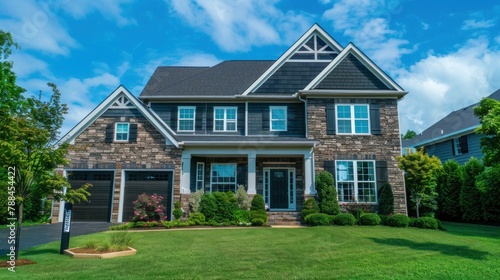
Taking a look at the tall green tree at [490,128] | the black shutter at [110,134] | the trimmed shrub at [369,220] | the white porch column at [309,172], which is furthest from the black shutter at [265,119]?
the tall green tree at [490,128]

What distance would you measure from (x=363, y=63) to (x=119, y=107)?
12.6 m

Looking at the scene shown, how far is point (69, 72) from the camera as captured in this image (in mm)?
13961

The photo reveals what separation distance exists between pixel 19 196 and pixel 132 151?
8.77 m

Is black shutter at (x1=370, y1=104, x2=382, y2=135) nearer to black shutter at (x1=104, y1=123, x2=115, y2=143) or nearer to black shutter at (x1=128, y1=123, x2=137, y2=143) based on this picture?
black shutter at (x1=128, y1=123, x2=137, y2=143)

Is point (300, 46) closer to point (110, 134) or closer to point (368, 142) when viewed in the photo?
point (368, 142)

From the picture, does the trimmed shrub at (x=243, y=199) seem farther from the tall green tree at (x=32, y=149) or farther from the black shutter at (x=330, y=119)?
the tall green tree at (x=32, y=149)

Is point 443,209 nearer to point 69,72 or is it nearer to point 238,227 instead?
point 238,227

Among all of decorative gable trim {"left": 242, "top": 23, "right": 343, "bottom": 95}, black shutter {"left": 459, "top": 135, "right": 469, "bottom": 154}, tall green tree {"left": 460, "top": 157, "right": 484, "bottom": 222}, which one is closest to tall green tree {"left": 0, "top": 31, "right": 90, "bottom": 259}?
decorative gable trim {"left": 242, "top": 23, "right": 343, "bottom": 95}

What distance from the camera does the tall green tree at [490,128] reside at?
776 cm

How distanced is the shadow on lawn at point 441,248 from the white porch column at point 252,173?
23.9 feet

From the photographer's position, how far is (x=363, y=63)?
17969mm

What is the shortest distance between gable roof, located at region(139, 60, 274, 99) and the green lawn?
10273 millimetres

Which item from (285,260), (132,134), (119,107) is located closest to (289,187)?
(132,134)

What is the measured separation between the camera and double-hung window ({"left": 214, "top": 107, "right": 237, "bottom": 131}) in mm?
19006
